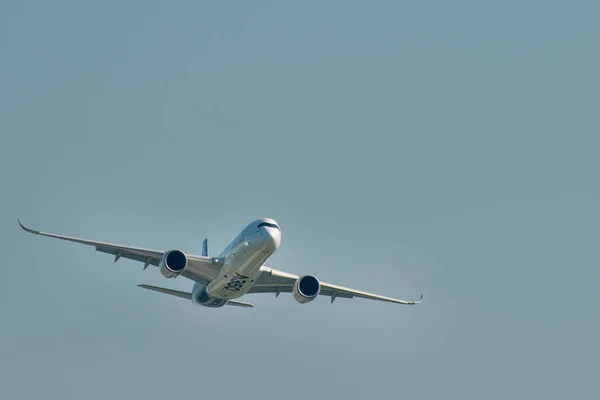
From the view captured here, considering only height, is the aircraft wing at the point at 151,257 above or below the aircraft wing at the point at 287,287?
below

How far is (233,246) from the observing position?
272ft

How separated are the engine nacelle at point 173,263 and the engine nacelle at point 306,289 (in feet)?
28.4

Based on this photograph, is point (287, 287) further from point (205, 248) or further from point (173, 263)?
point (205, 248)

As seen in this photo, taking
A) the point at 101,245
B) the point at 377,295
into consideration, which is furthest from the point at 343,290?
the point at 101,245

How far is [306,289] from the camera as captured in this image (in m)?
86.7

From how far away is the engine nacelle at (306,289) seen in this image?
3403 inches

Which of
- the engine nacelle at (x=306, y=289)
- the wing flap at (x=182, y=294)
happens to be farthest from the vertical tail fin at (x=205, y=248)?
the engine nacelle at (x=306, y=289)

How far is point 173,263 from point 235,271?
4.25 metres

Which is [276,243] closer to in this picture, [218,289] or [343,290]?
[218,289]

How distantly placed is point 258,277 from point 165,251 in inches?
327

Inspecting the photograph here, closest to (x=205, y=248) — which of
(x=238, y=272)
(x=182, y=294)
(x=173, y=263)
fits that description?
(x=182, y=294)

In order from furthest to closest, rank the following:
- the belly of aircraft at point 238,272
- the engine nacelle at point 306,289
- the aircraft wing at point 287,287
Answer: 1. the aircraft wing at point 287,287
2. the engine nacelle at point 306,289
3. the belly of aircraft at point 238,272

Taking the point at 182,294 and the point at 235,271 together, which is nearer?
the point at 235,271

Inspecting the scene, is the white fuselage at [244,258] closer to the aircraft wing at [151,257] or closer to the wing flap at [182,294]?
the aircraft wing at [151,257]
